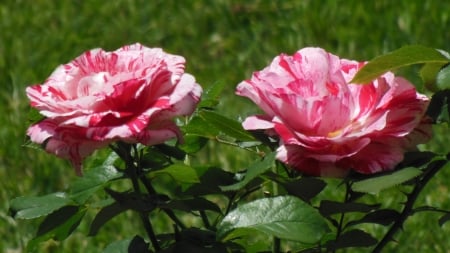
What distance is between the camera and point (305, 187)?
1319 mm

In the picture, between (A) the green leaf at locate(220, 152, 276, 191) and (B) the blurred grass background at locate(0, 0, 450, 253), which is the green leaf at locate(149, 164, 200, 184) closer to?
(A) the green leaf at locate(220, 152, 276, 191)

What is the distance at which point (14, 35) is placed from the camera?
3941 mm

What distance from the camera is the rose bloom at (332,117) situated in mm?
1291

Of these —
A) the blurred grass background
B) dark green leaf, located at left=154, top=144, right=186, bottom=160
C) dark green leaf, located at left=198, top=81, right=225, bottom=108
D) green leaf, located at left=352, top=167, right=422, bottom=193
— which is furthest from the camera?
the blurred grass background

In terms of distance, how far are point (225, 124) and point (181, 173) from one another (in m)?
0.08

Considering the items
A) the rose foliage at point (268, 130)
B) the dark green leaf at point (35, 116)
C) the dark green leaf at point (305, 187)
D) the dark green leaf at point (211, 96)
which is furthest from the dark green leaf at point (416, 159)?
the dark green leaf at point (35, 116)

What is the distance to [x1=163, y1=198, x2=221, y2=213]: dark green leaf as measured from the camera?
1.33 meters

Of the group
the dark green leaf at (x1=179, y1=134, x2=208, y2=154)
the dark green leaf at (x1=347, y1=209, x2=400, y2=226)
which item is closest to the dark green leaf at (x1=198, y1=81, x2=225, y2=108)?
the dark green leaf at (x1=179, y1=134, x2=208, y2=154)

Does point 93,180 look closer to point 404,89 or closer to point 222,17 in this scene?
point 404,89

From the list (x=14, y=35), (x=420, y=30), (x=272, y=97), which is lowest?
(x=420, y=30)

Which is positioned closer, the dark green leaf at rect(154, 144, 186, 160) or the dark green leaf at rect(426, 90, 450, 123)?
the dark green leaf at rect(426, 90, 450, 123)

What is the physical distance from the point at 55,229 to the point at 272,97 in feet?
1.11

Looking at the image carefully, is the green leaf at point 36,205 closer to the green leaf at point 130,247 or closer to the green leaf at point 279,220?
the green leaf at point 130,247

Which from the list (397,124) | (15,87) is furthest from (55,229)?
(15,87)
